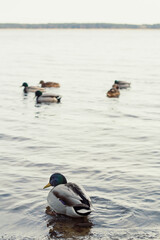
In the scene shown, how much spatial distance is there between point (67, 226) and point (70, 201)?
542mm

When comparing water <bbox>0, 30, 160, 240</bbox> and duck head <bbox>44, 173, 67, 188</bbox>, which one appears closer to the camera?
water <bbox>0, 30, 160, 240</bbox>

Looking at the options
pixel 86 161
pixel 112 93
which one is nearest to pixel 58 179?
pixel 86 161

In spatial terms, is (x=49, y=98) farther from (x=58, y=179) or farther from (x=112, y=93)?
(x=58, y=179)

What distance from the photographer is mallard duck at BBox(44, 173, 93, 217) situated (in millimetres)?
9461

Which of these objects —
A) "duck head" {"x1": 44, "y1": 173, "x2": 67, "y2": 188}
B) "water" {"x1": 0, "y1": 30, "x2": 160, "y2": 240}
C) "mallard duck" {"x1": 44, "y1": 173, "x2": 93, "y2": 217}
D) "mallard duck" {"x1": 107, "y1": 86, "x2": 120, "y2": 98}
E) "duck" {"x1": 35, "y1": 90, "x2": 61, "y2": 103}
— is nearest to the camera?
"mallard duck" {"x1": 44, "y1": 173, "x2": 93, "y2": 217}

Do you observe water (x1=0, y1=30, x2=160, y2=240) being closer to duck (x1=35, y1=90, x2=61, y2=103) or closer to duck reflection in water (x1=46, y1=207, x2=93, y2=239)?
duck reflection in water (x1=46, y1=207, x2=93, y2=239)

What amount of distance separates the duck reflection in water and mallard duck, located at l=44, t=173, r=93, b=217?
18 centimetres

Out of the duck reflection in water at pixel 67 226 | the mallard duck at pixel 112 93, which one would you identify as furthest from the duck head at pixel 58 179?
the mallard duck at pixel 112 93

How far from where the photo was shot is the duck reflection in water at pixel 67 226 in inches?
373

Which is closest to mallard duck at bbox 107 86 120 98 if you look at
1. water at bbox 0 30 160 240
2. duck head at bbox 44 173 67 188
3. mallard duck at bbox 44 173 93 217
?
water at bbox 0 30 160 240

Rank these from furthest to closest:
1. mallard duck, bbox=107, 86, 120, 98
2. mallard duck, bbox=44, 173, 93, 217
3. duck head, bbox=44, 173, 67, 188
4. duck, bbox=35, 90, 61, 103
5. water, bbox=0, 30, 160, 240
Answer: mallard duck, bbox=107, 86, 120, 98 → duck, bbox=35, 90, 61, 103 → duck head, bbox=44, 173, 67, 188 → water, bbox=0, 30, 160, 240 → mallard duck, bbox=44, 173, 93, 217

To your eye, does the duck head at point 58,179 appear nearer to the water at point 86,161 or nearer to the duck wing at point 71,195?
the duck wing at point 71,195

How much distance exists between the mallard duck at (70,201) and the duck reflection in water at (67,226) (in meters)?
0.18

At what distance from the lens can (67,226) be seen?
984 cm
